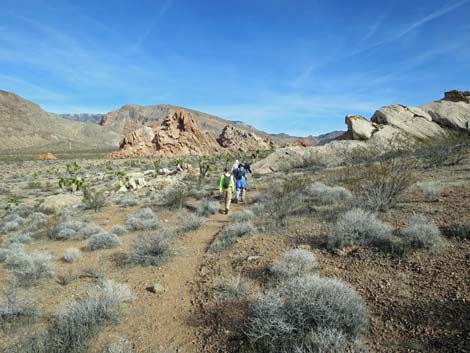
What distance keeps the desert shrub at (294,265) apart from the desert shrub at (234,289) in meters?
0.59

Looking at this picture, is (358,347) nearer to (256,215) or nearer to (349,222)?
(349,222)

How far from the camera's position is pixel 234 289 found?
15.1 ft

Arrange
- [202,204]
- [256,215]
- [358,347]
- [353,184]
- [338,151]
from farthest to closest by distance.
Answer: [338,151] < [202,204] < [353,184] < [256,215] < [358,347]

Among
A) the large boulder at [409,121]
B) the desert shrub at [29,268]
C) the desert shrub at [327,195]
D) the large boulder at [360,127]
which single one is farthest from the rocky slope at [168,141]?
the desert shrub at [29,268]

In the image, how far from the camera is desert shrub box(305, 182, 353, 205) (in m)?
8.88

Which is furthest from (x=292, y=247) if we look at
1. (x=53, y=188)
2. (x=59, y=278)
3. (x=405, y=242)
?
(x=53, y=188)

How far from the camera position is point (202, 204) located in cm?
1148

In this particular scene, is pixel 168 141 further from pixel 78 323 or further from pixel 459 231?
pixel 459 231

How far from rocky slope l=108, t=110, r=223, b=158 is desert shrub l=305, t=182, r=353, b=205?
4915cm

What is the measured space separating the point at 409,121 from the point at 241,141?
59976 millimetres

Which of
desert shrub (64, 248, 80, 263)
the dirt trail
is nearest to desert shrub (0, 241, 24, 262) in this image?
desert shrub (64, 248, 80, 263)

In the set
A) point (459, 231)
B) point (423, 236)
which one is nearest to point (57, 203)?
point (423, 236)

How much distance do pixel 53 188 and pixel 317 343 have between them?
2667 centimetres

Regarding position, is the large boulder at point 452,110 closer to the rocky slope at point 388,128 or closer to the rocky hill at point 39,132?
the rocky slope at point 388,128
